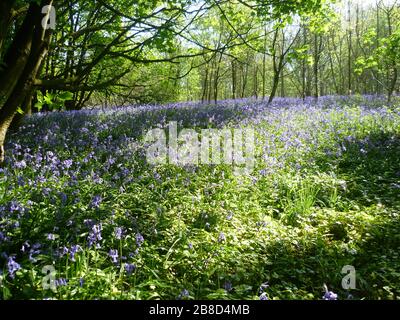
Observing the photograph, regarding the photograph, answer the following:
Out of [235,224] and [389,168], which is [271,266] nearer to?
[235,224]

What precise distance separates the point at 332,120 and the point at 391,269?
804cm

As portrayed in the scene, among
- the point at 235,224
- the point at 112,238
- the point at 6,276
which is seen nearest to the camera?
the point at 6,276

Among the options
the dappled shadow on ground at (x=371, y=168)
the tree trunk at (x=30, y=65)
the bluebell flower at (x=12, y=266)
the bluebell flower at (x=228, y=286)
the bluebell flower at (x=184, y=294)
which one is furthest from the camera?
the dappled shadow on ground at (x=371, y=168)

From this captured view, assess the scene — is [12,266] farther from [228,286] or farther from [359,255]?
[359,255]

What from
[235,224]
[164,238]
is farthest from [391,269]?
[164,238]

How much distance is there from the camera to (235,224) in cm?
499

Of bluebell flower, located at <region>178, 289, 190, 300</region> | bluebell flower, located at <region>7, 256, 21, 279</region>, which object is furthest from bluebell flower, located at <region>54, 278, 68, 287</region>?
bluebell flower, located at <region>178, 289, 190, 300</region>

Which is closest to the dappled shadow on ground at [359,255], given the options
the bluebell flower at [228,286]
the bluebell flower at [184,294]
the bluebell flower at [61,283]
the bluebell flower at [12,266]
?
the bluebell flower at [228,286]

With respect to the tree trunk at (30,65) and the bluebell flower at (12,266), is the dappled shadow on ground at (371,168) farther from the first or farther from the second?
the tree trunk at (30,65)

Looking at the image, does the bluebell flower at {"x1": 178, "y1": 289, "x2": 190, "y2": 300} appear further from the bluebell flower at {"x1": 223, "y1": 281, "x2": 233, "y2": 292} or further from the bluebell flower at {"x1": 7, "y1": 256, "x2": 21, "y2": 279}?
the bluebell flower at {"x1": 7, "y1": 256, "x2": 21, "y2": 279}

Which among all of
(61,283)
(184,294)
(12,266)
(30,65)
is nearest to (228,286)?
(184,294)

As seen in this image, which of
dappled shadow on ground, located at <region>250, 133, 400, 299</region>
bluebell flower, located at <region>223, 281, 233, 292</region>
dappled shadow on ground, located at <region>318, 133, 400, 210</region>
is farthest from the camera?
dappled shadow on ground, located at <region>318, 133, 400, 210</region>

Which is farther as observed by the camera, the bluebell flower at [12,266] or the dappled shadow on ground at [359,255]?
the dappled shadow on ground at [359,255]

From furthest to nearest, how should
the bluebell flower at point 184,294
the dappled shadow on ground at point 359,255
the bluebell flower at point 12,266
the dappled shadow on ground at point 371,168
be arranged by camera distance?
the dappled shadow on ground at point 371,168
the dappled shadow on ground at point 359,255
the bluebell flower at point 184,294
the bluebell flower at point 12,266
